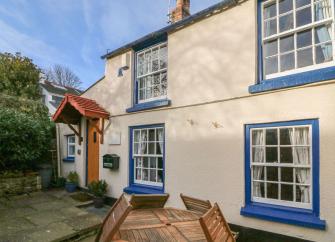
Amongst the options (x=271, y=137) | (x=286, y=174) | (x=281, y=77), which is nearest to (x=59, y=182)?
(x=271, y=137)

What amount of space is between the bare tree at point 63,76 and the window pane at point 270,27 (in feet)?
114

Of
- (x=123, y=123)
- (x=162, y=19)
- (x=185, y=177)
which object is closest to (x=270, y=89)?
(x=185, y=177)

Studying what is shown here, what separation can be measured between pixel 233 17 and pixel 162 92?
110 inches

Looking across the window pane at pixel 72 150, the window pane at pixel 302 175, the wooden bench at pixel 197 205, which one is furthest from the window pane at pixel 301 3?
the window pane at pixel 72 150

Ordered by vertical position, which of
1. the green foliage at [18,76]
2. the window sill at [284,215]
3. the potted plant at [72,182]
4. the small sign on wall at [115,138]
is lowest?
the potted plant at [72,182]

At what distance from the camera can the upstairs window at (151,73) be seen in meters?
7.15

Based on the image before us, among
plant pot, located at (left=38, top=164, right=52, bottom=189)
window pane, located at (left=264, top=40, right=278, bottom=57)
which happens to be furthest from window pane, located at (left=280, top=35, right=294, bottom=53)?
plant pot, located at (left=38, top=164, right=52, bottom=189)

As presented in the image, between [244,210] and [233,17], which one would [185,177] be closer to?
[244,210]

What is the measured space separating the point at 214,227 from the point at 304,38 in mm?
3911

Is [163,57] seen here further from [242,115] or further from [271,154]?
[271,154]

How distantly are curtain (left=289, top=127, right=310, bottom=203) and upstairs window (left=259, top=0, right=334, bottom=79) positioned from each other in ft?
4.01

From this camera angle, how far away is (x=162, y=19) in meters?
9.01

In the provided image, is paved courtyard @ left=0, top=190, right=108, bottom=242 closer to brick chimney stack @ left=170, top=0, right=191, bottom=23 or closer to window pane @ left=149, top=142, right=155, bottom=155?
window pane @ left=149, top=142, right=155, bottom=155

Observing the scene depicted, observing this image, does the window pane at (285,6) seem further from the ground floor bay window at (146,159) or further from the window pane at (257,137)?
the ground floor bay window at (146,159)
